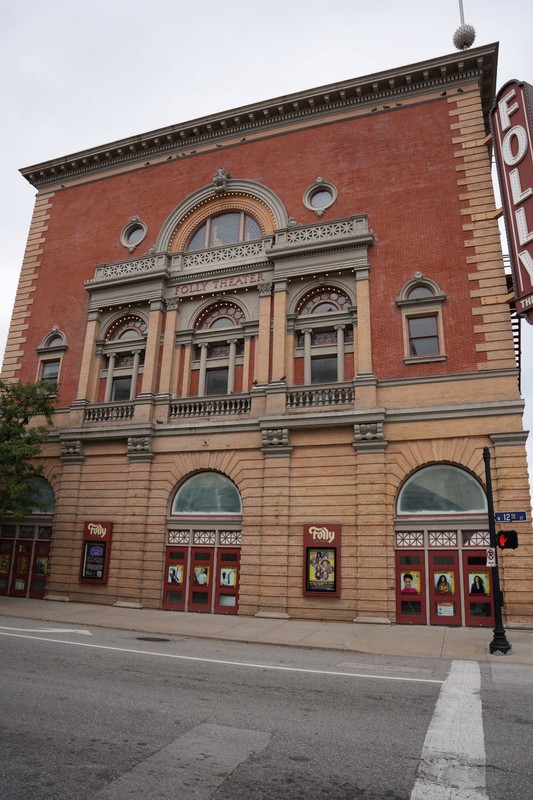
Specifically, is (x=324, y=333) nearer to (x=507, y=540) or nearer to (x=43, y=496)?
(x=507, y=540)

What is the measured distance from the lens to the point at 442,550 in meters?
18.0

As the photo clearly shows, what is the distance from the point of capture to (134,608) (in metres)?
20.7

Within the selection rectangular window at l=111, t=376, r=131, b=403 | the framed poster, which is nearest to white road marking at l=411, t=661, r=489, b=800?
the framed poster

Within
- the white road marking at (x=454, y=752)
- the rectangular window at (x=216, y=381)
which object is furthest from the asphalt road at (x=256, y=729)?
the rectangular window at (x=216, y=381)

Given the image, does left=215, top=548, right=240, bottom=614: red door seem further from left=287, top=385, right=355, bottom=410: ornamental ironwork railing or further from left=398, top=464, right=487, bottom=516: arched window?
left=398, top=464, right=487, bottom=516: arched window

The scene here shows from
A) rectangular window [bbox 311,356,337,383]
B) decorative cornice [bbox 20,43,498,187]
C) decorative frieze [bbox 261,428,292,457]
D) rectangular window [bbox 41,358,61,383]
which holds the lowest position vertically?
decorative frieze [bbox 261,428,292,457]

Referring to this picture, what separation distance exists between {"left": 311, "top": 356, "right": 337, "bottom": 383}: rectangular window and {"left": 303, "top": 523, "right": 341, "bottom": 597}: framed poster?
5.64 metres

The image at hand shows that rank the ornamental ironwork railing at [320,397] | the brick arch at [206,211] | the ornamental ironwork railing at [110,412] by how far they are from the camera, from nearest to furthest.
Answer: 1. the ornamental ironwork railing at [320,397]
2. the ornamental ironwork railing at [110,412]
3. the brick arch at [206,211]

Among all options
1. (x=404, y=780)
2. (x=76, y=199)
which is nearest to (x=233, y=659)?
(x=404, y=780)

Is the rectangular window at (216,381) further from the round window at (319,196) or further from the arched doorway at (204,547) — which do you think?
the round window at (319,196)

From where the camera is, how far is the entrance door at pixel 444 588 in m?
17.5

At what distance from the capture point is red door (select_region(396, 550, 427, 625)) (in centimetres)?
1775

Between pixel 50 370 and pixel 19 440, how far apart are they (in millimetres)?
4923

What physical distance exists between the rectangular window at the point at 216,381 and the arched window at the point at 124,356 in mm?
3307
